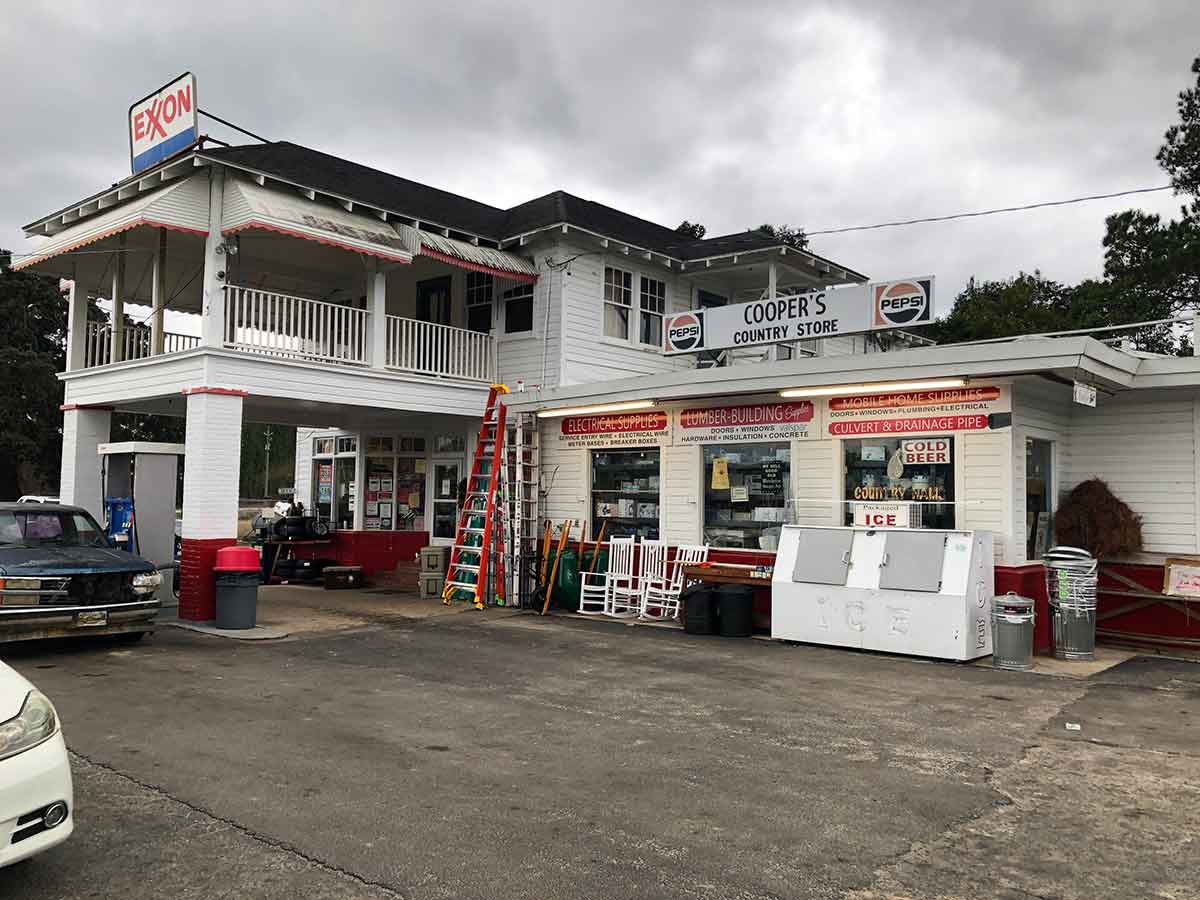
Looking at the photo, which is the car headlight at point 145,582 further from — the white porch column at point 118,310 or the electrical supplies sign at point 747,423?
the electrical supplies sign at point 747,423

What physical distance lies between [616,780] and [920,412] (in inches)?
292

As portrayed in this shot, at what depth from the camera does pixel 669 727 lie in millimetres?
7242

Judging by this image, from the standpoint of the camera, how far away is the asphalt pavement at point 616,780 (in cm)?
435

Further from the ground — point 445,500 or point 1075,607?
point 445,500

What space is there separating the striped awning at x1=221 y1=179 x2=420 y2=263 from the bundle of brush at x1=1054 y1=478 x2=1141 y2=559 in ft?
34.3

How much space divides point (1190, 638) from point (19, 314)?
135ft

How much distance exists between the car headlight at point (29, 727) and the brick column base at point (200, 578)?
29.5 feet

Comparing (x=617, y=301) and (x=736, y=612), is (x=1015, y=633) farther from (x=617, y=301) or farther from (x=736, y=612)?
(x=617, y=301)

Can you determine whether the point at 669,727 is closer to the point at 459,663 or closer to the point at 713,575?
the point at 459,663

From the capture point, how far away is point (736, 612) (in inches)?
479

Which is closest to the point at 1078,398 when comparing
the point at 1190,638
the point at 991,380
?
the point at 991,380

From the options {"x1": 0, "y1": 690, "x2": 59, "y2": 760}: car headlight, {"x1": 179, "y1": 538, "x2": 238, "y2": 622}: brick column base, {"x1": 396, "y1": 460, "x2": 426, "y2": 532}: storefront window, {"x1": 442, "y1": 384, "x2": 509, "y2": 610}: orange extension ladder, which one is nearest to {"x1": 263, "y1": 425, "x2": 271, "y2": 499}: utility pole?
{"x1": 396, "y1": 460, "x2": 426, "y2": 532}: storefront window

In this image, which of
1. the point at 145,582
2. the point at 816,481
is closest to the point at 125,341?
the point at 145,582

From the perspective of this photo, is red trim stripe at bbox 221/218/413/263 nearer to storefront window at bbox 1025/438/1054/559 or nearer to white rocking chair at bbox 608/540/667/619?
white rocking chair at bbox 608/540/667/619
